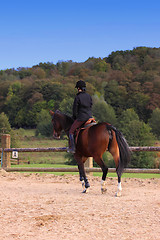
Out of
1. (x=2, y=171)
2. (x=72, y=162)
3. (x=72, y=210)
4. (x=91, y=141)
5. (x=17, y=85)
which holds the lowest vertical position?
(x=72, y=162)

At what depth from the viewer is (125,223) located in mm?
4277

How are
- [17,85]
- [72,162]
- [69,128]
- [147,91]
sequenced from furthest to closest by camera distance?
[17,85], [147,91], [72,162], [69,128]

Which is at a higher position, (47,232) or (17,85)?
(17,85)

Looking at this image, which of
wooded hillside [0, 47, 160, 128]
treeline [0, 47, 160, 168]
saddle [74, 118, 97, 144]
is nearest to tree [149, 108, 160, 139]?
treeline [0, 47, 160, 168]

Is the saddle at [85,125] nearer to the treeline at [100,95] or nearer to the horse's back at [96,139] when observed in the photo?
the horse's back at [96,139]

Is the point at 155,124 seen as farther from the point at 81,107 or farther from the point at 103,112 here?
the point at 81,107

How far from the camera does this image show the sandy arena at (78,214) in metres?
3.85

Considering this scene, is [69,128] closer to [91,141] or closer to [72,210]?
[91,141]

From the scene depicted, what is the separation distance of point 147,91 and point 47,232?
6634cm

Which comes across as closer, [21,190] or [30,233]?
[30,233]

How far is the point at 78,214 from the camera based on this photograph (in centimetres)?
475

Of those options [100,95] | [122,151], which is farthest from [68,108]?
[122,151]

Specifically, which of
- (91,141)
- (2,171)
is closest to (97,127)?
(91,141)

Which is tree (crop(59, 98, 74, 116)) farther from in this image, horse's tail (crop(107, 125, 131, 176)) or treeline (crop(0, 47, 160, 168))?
horse's tail (crop(107, 125, 131, 176))
